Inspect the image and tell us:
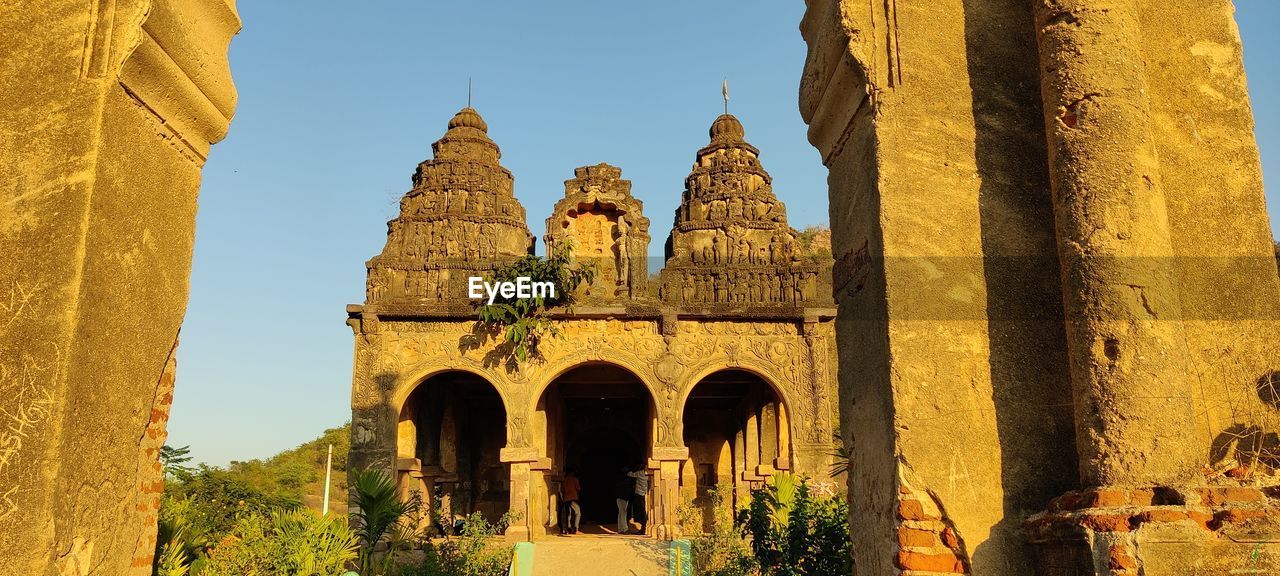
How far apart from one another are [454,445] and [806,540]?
12773 mm

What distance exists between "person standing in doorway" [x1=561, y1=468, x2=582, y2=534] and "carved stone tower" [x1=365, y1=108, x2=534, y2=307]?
439cm

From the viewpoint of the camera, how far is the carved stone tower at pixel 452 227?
17.2 meters

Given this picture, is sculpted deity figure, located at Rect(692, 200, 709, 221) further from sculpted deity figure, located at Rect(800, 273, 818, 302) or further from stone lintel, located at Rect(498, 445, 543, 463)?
stone lintel, located at Rect(498, 445, 543, 463)

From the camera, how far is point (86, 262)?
2.92 metres

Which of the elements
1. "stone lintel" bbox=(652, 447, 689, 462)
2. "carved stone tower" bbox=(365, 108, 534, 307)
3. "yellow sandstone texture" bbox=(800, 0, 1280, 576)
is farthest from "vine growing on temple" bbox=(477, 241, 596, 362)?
"yellow sandstone texture" bbox=(800, 0, 1280, 576)

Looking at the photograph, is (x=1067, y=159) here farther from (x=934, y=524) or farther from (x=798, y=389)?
(x=798, y=389)

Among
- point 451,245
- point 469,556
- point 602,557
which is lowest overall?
point 602,557

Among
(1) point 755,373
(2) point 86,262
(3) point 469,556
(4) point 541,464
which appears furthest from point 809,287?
(2) point 86,262

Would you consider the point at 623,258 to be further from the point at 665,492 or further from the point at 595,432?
the point at 665,492

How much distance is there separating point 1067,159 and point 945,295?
2.12ft

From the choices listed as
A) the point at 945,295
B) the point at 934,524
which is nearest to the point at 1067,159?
the point at 945,295

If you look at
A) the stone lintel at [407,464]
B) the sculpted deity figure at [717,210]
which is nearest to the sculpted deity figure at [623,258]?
the sculpted deity figure at [717,210]

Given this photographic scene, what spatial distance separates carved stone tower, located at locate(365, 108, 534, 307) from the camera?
56.3 ft

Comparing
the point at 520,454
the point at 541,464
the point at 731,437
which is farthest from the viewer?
the point at 731,437
